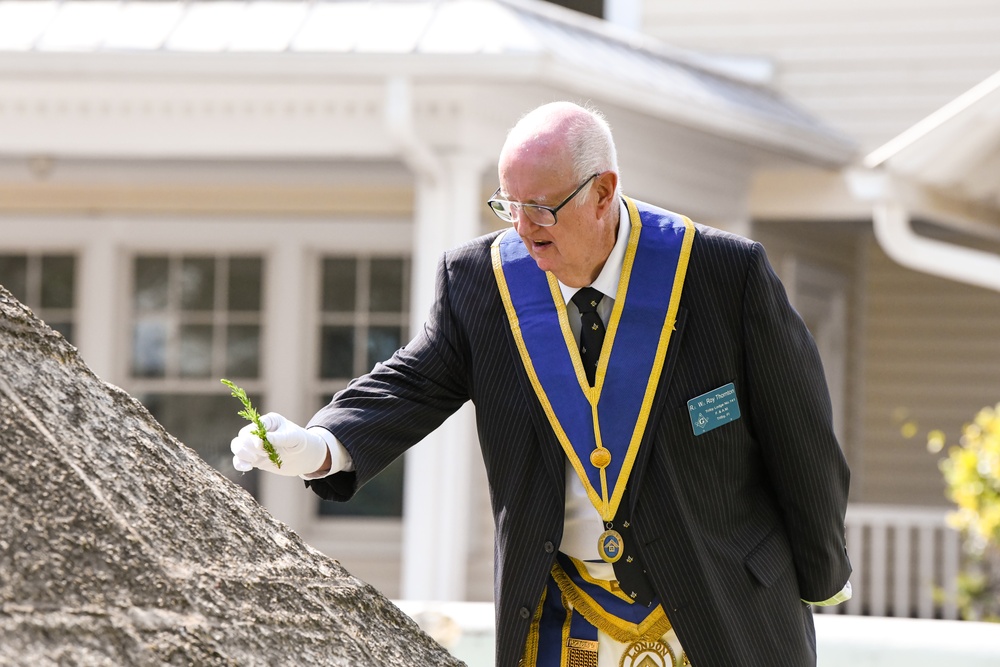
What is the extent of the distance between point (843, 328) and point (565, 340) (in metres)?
8.07

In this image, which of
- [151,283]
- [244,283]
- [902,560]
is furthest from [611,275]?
[902,560]

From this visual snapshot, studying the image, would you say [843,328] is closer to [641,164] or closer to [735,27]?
[735,27]

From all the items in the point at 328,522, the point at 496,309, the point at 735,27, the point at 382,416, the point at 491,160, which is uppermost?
the point at 735,27

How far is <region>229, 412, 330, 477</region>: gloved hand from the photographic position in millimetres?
2314

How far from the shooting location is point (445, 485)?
678 centimetres

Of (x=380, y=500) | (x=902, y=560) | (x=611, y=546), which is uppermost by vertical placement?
(x=611, y=546)

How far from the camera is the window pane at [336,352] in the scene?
8562 millimetres

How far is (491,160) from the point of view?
6.80 metres

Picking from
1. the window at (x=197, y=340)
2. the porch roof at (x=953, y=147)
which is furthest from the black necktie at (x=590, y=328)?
the window at (x=197, y=340)

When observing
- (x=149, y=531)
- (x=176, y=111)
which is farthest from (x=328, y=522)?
(x=149, y=531)

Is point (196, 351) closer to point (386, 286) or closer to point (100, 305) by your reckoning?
point (100, 305)

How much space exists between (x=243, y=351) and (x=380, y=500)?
1229mm

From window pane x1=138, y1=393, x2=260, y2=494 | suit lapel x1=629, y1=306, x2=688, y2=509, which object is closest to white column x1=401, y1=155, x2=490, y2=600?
window pane x1=138, y1=393, x2=260, y2=494

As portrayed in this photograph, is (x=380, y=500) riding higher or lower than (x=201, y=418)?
lower
